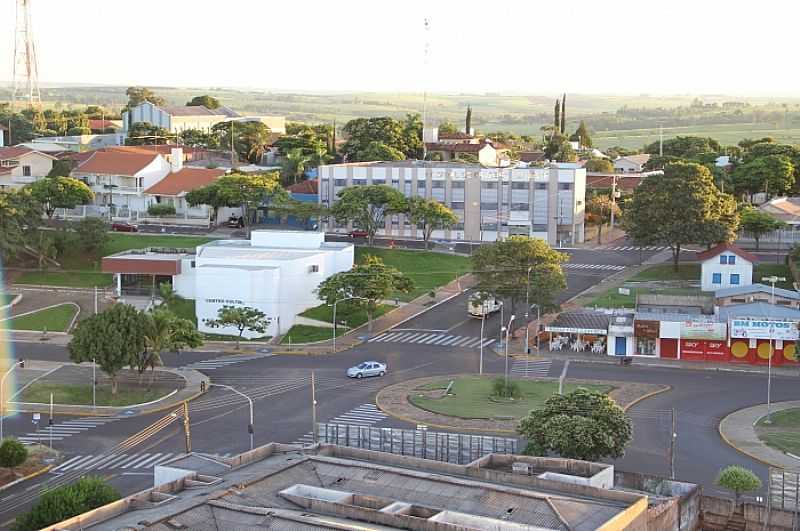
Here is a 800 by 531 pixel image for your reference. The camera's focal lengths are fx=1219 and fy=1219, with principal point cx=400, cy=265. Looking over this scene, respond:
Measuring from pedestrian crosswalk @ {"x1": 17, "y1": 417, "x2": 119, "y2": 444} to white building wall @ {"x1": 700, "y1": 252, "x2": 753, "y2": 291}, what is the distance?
44334mm

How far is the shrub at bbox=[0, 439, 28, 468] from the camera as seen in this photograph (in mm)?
54750

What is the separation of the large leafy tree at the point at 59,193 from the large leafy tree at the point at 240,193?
10.3m

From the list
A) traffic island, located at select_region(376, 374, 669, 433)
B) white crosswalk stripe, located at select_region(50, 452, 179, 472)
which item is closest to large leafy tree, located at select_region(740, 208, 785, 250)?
traffic island, located at select_region(376, 374, 669, 433)

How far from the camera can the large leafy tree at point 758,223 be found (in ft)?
331

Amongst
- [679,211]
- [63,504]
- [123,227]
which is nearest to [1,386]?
[63,504]

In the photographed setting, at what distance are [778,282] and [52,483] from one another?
5578 centimetres

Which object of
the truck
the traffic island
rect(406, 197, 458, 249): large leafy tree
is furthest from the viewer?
rect(406, 197, 458, 249): large leafy tree

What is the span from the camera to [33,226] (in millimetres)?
101938

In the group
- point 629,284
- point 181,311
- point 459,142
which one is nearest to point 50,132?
point 459,142

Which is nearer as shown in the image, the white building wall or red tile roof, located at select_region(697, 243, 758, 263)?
red tile roof, located at select_region(697, 243, 758, 263)

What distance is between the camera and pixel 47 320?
88.8 m

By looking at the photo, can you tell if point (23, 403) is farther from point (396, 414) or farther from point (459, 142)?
point (459, 142)

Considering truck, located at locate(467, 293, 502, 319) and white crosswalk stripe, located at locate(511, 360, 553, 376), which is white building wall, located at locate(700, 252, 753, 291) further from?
white crosswalk stripe, located at locate(511, 360, 553, 376)

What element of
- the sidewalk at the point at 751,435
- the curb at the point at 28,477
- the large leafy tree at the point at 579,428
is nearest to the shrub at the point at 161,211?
Result: the curb at the point at 28,477
